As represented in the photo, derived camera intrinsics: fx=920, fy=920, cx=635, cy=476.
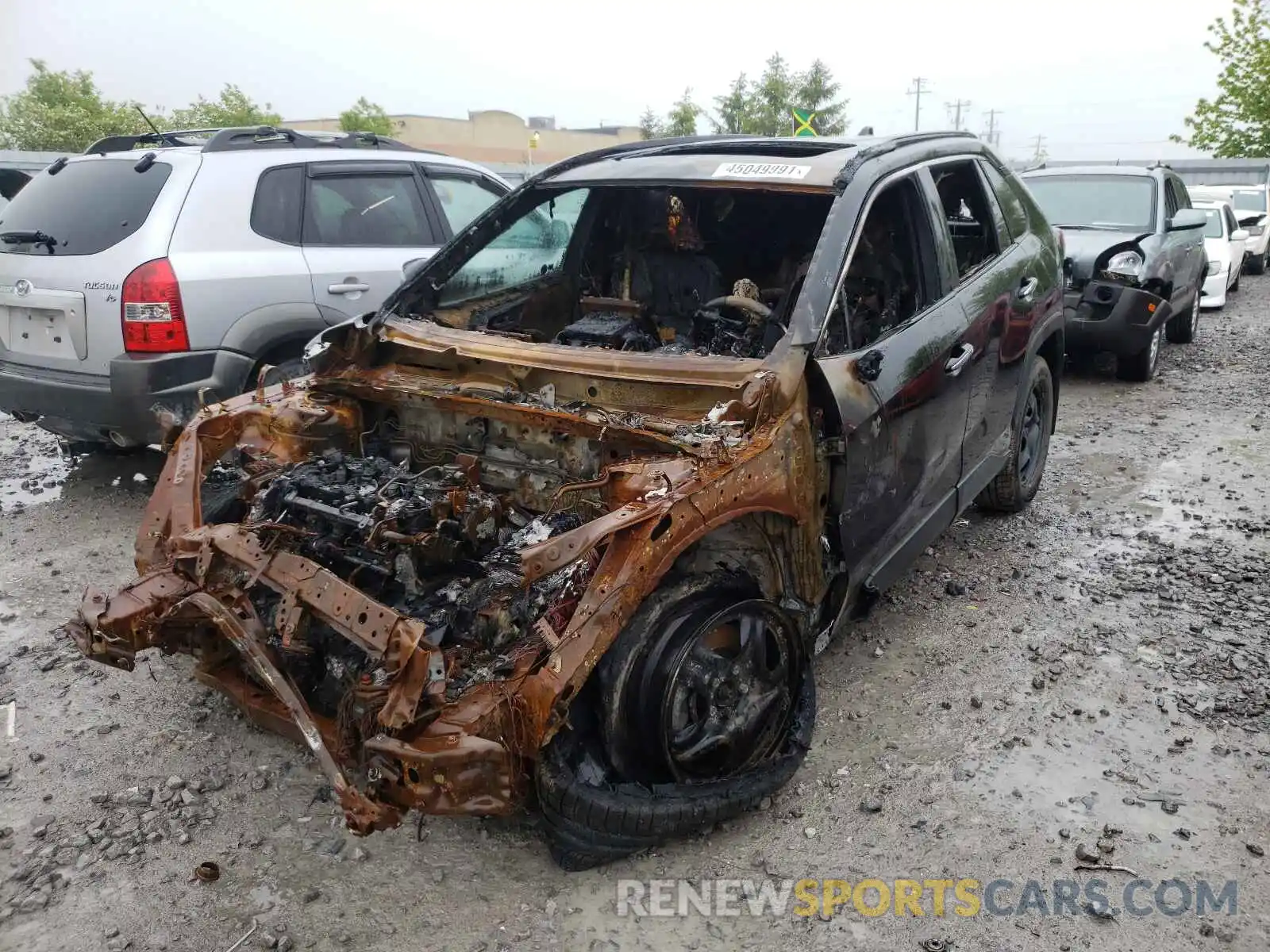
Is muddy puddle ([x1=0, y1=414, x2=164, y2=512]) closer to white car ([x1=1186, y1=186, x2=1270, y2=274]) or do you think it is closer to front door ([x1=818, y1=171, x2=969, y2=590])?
front door ([x1=818, y1=171, x2=969, y2=590])

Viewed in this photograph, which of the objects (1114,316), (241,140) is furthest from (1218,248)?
(241,140)

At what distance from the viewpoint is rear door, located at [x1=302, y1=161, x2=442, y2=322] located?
5.35 m

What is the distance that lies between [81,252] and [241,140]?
48.9 inches

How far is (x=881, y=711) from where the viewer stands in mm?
3332

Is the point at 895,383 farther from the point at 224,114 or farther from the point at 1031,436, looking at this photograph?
the point at 224,114

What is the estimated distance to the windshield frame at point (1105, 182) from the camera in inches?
319

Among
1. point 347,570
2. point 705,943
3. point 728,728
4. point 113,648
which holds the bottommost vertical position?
point 705,943

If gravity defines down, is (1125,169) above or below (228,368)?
above

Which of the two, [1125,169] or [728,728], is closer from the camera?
[728,728]

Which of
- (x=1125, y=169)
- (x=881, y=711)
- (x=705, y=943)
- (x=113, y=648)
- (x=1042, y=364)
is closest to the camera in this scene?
(x=705, y=943)

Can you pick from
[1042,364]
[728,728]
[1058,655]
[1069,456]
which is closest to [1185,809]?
[1058,655]

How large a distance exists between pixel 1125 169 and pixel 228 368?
8.16 m

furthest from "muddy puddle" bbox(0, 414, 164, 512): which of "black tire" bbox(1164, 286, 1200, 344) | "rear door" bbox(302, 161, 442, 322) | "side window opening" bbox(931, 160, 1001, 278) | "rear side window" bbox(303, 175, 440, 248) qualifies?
"black tire" bbox(1164, 286, 1200, 344)

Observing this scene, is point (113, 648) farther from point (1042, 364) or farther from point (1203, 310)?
point (1203, 310)
